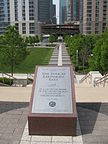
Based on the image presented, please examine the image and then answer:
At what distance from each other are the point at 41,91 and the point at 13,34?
62.6 ft

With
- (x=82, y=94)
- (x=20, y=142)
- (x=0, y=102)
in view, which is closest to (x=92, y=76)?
(x=82, y=94)

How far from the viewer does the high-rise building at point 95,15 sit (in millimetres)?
97250

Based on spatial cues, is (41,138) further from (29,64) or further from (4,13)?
(4,13)

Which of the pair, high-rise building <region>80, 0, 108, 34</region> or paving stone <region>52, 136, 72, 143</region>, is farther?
high-rise building <region>80, 0, 108, 34</region>

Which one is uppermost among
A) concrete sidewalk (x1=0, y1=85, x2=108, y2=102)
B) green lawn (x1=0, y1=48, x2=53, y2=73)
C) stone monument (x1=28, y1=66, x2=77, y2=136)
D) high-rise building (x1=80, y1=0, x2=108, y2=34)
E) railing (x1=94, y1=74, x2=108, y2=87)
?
high-rise building (x1=80, y1=0, x2=108, y2=34)

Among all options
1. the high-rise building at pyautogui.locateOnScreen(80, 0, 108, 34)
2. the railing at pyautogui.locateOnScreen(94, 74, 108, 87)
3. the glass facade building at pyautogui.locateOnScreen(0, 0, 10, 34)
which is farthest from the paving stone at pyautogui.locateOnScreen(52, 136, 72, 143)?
the glass facade building at pyautogui.locateOnScreen(0, 0, 10, 34)

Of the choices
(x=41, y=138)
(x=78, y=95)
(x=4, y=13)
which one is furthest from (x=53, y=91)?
(x=4, y=13)

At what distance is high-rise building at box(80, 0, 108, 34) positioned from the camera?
3829 inches

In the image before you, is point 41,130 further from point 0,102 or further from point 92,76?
point 92,76

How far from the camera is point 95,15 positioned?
9812cm

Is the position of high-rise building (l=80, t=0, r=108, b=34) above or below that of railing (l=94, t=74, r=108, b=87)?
above

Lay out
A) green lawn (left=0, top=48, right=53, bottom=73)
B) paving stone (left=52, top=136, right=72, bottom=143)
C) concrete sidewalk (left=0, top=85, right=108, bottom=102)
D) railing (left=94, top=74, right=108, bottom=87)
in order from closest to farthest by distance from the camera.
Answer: paving stone (left=52, top=136, right=72, bottom=143), concrete sidewalk (left=0, top=85, right=108, bottom=102), railing (left=94, top=74, right=108, bottom=87), green lawn (left=0, top=48, right=53, bottom=73)

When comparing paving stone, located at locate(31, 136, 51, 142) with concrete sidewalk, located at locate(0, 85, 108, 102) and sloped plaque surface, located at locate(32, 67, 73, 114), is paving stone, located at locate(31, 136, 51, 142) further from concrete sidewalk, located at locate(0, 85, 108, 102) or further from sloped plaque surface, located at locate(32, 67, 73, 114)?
concrete sidewalk, located at locate(0, 85, 108, 102)

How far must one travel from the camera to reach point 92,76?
19812 millimetres
